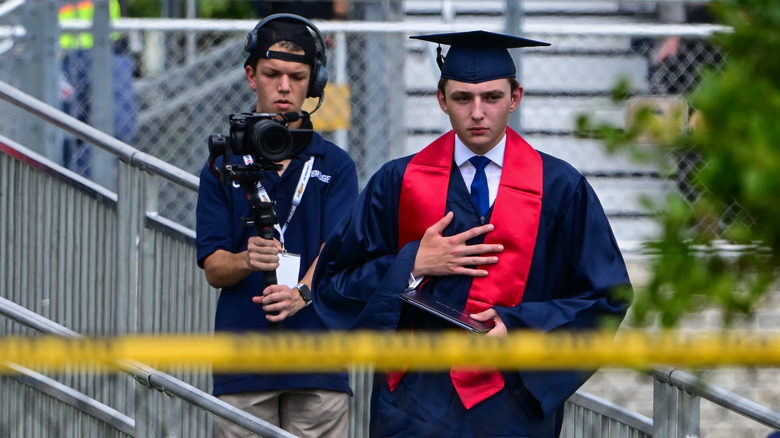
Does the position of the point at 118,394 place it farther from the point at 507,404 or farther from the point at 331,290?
the point at 507,404

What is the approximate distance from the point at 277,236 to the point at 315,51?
2.29ft

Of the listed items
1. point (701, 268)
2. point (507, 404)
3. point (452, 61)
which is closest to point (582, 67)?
point (452, 61)

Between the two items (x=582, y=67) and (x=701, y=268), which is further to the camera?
(x=582, y=67)

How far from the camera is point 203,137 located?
269 inches

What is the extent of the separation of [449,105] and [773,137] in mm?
2378

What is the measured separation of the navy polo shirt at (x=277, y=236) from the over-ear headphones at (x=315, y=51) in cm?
27

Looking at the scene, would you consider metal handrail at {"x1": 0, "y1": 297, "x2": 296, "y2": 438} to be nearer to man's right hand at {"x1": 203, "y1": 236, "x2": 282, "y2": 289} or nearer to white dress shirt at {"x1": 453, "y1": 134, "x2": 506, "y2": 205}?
man's right hand at {"x1": 203, "y1": 236, "x2": 282, "y2": 289}

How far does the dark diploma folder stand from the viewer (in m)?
3.20

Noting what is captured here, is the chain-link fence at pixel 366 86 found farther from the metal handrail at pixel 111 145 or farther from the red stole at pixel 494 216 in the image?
the red stole at pixel 494 216

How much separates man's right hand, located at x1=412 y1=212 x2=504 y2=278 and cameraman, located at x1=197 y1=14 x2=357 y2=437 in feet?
2.09

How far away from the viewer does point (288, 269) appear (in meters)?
3.86

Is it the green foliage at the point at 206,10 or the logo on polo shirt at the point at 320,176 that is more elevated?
Result: the green foliage at the point at 206,10

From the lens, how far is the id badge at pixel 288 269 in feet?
12.6

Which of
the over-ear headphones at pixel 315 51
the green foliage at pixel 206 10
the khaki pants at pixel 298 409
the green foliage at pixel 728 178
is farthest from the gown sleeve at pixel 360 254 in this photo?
the green foliage at pixel 206 10
